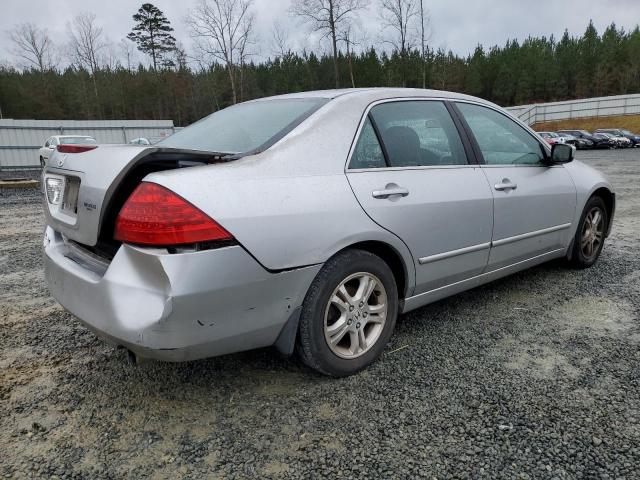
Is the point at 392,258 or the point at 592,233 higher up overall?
the point at 392,258

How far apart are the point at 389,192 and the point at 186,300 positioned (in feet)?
3.99

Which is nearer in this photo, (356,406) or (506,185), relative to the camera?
(356,406)

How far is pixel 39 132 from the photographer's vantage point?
67.6ft

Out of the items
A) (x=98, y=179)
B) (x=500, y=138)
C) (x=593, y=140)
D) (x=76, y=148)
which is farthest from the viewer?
(x=593, y=140)

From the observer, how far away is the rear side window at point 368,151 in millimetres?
2471

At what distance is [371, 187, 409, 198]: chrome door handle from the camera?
2.45 metres

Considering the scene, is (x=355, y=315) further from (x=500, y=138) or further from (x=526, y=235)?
(x=500, y=138)

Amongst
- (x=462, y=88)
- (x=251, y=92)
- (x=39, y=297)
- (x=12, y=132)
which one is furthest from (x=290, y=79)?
(x=39, y=297)

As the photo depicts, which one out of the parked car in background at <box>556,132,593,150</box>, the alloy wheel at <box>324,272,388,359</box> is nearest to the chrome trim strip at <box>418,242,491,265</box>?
the alloy wheel at <box>324,272,388,359</box>

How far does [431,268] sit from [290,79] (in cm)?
6046

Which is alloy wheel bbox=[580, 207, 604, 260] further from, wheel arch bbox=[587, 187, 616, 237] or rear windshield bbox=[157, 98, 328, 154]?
rear windshield bbox=[157, 98, 328, 154]

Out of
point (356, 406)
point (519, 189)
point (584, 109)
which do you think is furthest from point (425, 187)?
point (584, 109)

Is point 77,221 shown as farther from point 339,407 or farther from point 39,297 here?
point 39,297

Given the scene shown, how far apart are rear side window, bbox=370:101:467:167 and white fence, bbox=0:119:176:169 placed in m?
17.3
